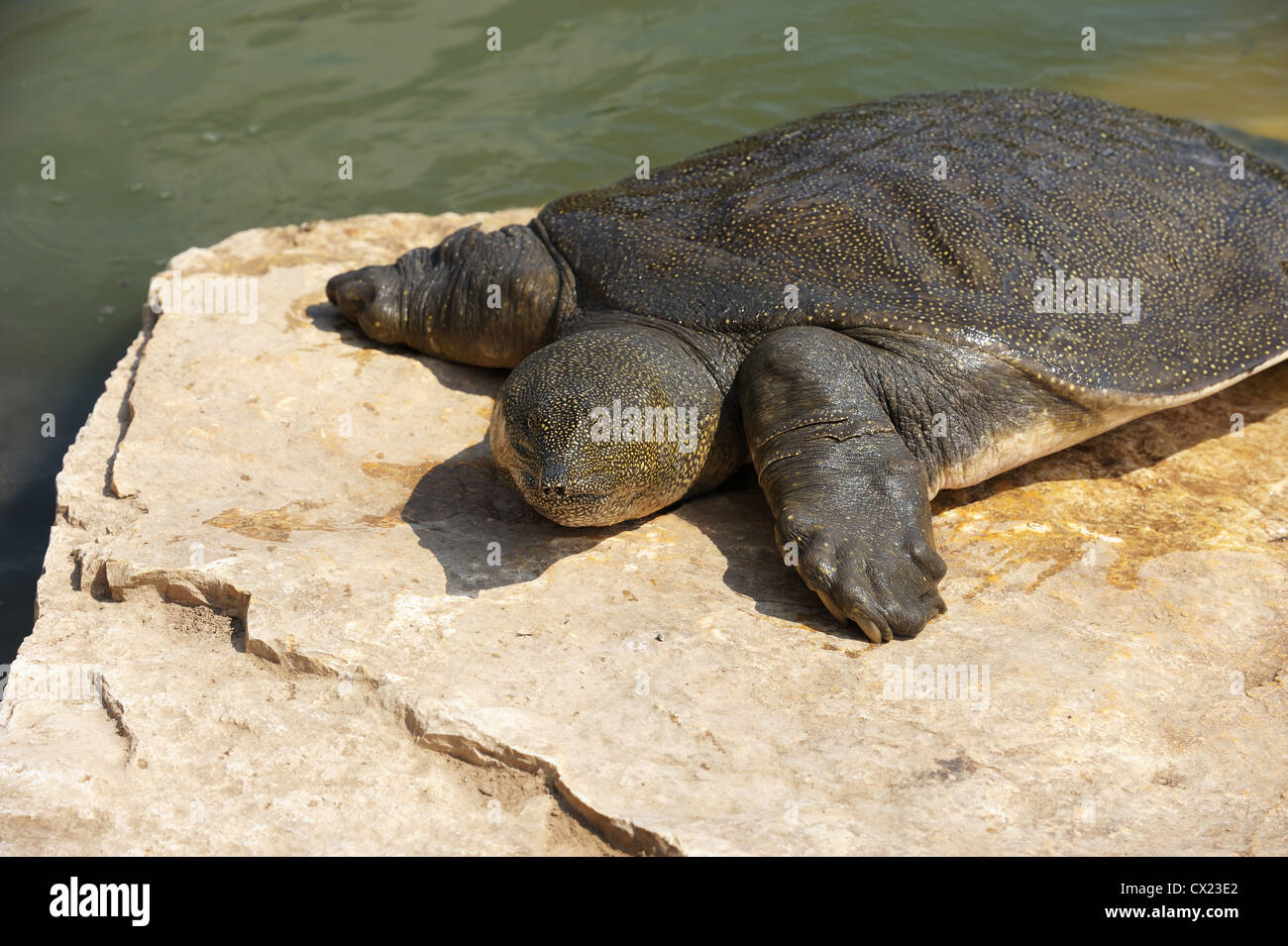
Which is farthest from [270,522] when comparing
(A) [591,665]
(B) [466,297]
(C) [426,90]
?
(C) [426,90]

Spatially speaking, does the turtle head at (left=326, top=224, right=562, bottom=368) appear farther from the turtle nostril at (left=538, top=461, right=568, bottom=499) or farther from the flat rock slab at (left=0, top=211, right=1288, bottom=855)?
the turtle nostril at (left=538, top=461, right=568, bottom=499)

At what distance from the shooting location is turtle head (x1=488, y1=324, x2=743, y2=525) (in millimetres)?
3666

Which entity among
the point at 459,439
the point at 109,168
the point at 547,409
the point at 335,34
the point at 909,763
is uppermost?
the point at 335,34

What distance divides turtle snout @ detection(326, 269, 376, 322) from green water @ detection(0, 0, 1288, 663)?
2.03m

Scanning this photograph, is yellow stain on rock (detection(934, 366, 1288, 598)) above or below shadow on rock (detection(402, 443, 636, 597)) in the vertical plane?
below

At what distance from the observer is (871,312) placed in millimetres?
4223

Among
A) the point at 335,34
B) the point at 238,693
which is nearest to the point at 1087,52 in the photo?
the point at 335,34

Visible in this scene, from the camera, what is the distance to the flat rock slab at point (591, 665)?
9.14 feet

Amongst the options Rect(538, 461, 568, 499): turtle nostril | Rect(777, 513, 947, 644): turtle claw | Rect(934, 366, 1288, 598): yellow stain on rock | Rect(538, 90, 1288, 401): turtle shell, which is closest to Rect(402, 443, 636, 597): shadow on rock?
Rect(538, 461, 568, 499): turtle nostril

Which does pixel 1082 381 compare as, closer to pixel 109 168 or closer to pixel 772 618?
pixel 772 618

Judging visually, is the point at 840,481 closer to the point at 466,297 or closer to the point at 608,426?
the point at 608,426

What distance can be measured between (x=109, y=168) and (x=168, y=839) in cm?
673

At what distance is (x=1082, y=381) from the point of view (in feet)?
13.8

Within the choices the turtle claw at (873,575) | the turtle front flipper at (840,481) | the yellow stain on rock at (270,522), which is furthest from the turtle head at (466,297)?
the turtle claw at (873,575)
